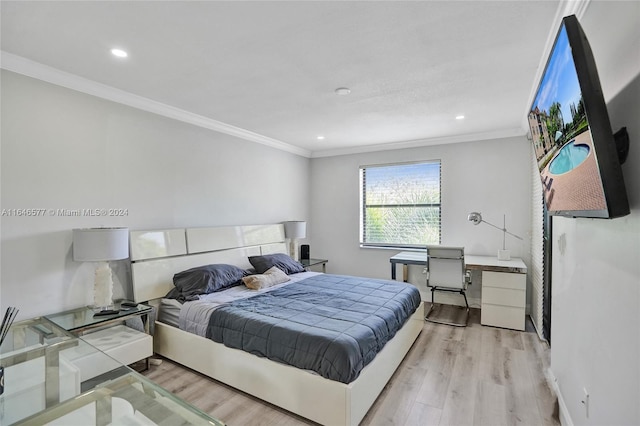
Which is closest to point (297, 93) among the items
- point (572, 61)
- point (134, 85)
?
point (134, 85)

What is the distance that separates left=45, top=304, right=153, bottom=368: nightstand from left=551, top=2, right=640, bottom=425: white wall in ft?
10.2

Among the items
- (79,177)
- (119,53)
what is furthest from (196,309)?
(119,53)

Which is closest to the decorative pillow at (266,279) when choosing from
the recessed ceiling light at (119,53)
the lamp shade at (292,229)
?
the lamp shade at (292,229)

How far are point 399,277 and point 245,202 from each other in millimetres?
2693

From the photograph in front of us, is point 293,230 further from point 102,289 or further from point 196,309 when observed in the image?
point 102,289

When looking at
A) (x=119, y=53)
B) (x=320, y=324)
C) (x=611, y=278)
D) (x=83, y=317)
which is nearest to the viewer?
(x=611, y=278)

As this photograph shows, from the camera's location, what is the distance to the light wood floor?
83.6 inches

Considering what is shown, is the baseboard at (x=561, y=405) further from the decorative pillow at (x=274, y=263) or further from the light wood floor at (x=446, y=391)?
the decorative pillow at (x=274, y=263)

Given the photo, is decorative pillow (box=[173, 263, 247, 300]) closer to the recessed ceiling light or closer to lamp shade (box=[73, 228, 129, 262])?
lamp shade (box=[73, 228, 129, 262])

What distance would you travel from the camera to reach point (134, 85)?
9.17 ft

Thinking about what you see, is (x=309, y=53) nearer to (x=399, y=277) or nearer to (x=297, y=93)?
(x=297, y=93)

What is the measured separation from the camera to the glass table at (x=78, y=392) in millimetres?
1242

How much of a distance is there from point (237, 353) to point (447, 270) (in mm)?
2756

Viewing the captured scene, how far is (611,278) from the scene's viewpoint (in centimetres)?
132
